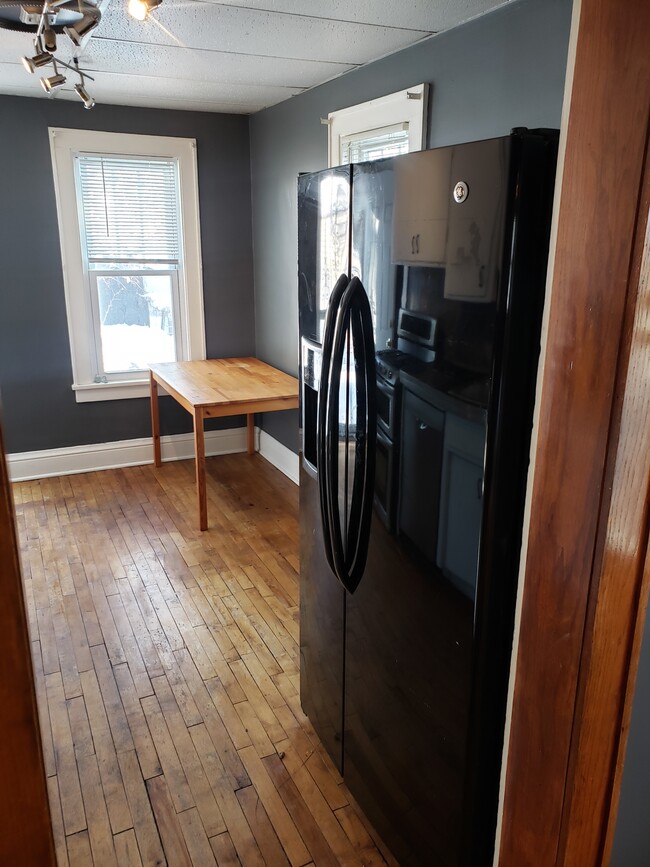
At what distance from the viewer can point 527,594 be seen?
1195mm

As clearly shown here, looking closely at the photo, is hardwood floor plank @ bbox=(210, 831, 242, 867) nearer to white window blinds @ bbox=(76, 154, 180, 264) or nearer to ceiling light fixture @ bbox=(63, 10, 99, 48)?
ceiling light fixture @ bbox=(63, 10, 99, 48)

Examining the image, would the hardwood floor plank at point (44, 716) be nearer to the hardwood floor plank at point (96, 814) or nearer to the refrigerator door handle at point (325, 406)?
the hardwood floor plank at point (96, 814)

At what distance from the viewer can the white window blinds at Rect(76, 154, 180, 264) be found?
4.28m

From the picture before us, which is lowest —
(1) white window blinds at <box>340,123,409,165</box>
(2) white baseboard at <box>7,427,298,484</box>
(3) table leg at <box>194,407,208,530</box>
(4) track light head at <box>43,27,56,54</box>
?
(2) white baseboard at <box>7,427,298,484</box>

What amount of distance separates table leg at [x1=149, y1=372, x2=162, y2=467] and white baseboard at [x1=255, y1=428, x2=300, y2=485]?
765 mm

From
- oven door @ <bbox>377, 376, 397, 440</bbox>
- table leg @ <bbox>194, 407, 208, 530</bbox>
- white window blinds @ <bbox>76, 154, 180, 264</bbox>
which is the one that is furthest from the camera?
white window blinds @ <bbox>76, 154, 180, 264</bbox>

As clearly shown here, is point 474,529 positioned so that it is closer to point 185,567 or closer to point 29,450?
point 185,567

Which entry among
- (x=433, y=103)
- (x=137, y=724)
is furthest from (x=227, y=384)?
(x=137, y=724)

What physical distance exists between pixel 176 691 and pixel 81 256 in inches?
119

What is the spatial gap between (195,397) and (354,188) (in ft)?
7.46

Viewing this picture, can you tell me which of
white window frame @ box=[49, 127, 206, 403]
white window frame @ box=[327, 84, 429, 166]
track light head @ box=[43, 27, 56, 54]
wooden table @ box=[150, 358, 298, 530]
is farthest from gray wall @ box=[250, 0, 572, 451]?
track light head @ box=[43, 27, 56, 54]

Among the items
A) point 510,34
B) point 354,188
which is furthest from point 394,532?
point 510,34

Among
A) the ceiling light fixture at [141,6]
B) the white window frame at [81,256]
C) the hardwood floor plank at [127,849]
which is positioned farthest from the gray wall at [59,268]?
the hardwood floor plank at [127,849]

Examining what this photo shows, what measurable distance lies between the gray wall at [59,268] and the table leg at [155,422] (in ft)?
0.54
